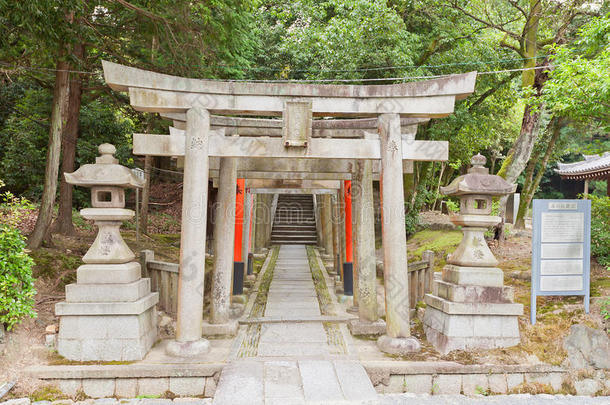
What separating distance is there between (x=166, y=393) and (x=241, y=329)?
2119 mm

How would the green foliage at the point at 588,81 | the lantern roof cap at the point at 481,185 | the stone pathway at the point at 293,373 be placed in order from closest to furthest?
the stone pathway at the point at 293,373 → the lantern roof cap at the point at 481,185 → the green foliage at the point at 588,81

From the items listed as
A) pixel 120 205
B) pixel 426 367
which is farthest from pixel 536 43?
pixel 120 205

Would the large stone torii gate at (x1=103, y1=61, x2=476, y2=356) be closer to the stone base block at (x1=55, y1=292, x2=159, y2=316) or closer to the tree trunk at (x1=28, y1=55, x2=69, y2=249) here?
the stone base block at (x1=55, y1=292, x2=159, y2=316)

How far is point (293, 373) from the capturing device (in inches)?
195

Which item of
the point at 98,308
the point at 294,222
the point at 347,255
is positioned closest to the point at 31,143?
the point at 98,308

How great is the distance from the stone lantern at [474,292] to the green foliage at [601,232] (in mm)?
4436

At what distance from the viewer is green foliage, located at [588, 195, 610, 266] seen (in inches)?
A: 343

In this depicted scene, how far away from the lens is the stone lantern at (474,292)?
5566 millimetres

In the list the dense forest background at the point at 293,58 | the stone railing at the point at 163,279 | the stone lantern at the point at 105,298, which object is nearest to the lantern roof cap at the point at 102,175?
the stone lantern at the point at 105,298

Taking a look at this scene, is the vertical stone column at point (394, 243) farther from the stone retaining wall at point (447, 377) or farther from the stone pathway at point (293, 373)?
the stone pathway at point (293, 373)

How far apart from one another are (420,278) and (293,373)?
14.1 feet

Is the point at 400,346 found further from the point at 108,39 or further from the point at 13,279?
the point at 108,39

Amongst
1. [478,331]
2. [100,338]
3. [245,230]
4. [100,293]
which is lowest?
[100,338]

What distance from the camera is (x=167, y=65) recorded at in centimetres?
973
